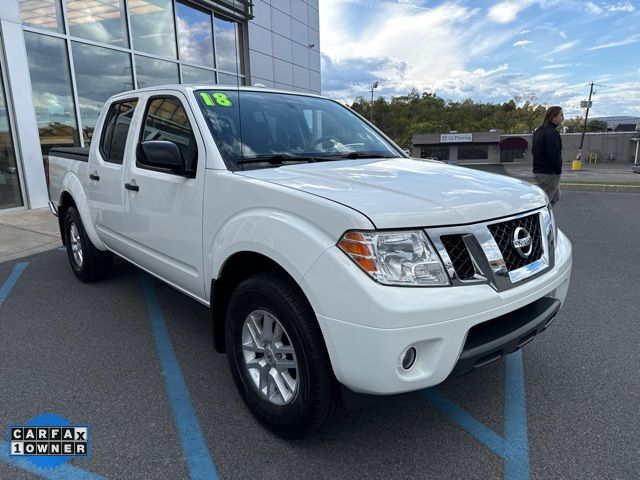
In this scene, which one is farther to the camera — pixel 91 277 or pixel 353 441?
pixel 91 277

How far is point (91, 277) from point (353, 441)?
358 centimetres

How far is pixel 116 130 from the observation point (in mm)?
4035

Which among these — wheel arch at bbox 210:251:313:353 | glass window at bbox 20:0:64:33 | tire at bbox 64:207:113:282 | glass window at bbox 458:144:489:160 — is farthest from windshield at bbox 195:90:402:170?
glass window at bbox 458:144:489:160

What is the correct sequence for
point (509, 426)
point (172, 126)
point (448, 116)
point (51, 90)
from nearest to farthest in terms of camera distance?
point (509, 426)
point (172, 126)
point (51, 90)
point (448, 116)

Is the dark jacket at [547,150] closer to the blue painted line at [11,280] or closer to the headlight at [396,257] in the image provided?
the headlight at [396,257]

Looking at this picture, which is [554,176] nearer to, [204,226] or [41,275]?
[204,226]

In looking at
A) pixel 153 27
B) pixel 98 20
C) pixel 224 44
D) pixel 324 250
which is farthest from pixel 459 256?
pixel 224 44

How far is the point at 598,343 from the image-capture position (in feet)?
11.3

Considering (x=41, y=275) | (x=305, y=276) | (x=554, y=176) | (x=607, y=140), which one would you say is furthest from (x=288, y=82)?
(x=607, y=140)

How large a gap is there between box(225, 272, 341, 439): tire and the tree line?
313 ft

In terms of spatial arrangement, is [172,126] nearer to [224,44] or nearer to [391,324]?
[391,324]

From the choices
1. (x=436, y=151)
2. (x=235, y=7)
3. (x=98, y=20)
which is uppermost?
(x=235, y=7)

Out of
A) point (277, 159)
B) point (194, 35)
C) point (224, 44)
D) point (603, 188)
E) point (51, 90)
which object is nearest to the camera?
point (277, 159)

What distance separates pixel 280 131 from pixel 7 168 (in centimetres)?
848
